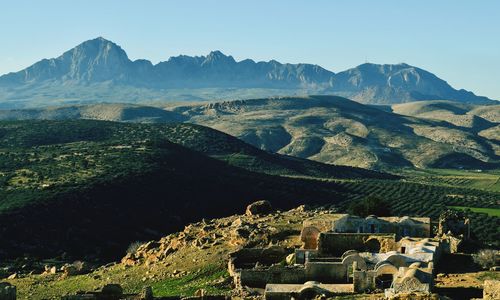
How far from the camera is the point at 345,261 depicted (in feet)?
92.9

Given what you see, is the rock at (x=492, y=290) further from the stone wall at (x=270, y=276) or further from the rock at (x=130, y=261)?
the rock at (x=130, y=261)

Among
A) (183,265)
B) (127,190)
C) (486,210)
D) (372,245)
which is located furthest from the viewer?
(486,210)

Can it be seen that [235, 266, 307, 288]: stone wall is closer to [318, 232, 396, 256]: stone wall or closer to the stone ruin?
the stone ruin

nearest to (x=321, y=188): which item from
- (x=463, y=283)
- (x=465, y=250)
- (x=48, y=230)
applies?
(x=48, y=230)

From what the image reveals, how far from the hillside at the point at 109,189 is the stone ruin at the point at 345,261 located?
2817 centimetres

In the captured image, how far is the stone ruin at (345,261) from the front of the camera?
24.6m

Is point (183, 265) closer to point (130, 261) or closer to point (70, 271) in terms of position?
point (130, 261)

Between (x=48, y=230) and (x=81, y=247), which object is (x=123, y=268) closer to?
(x=81, y=247)

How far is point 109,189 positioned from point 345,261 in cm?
5926

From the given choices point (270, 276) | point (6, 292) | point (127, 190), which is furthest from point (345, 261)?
point (127, 190)

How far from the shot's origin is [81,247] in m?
64.0

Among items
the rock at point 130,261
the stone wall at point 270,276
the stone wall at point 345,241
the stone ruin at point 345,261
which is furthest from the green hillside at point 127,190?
the stone wall at point 270,276

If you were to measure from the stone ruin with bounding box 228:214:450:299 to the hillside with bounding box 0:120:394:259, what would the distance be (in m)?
28.2

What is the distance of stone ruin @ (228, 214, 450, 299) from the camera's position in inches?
967
